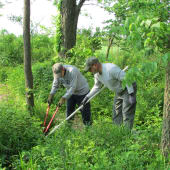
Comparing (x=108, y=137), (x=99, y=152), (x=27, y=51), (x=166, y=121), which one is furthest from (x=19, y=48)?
(x=166, y=121)

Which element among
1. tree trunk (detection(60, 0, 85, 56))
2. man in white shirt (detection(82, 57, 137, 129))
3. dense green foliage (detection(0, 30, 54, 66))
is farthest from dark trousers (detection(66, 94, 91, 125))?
dense green foliage (detection(0, 30, 54, 66))

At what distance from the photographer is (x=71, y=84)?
175 inches

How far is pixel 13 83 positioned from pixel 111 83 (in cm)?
553

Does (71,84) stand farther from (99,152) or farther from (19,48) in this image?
(19,48)

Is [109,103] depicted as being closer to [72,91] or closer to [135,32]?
[72,91]

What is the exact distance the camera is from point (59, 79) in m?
4.47

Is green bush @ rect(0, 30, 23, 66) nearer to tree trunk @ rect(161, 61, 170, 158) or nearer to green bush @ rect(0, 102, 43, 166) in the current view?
green bush @ rect(0, 102, 43, 166)

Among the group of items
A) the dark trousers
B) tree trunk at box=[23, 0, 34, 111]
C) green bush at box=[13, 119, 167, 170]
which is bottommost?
green bush at box=[13, 119, 167, 170]

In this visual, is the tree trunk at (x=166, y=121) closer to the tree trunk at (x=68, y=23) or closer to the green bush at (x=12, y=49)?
the tree trunk at (x=68, y=23)

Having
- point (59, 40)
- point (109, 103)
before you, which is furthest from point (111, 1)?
point (109, 103)

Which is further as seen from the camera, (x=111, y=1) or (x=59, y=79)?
(x=111, y=1)

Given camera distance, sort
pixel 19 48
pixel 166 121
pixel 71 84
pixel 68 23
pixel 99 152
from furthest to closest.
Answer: pixel 19 48 → pixel 68 23 → pixel 71 84 → pixel 99 152 → pixel 166 121

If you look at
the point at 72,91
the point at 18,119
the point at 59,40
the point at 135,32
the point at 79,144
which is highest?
the point at 59,40

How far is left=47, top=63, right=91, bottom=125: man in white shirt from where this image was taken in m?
4.32
